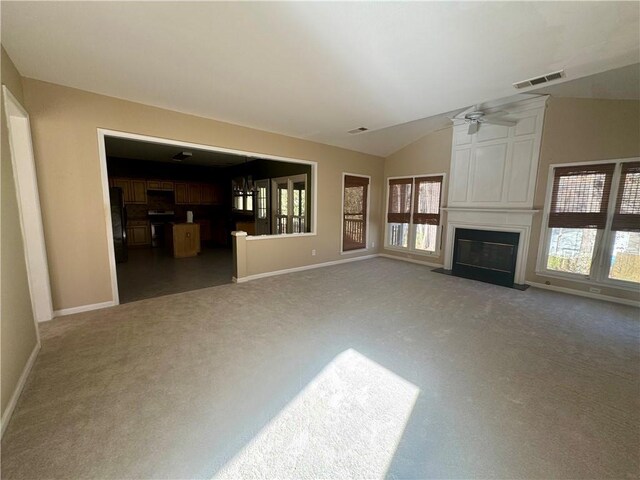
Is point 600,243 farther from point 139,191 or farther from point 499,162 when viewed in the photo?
point 139,191

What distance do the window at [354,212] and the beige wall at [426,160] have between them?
88 cm

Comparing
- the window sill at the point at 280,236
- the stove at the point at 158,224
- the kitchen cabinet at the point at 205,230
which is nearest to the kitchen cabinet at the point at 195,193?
the kitchen cabinet at the point at 205,230

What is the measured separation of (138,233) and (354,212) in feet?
21.6

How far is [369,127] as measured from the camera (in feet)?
14.6

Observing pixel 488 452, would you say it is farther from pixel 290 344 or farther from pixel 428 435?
pixel 290 344

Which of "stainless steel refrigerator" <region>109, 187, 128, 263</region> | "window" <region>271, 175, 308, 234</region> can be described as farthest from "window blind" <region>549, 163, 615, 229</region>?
"stainless steel refrigerator" <region>109, 187, 128, 263</region>

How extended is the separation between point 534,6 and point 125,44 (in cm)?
316

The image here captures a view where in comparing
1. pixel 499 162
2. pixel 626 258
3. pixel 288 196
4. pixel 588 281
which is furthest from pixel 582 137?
pixel 288 196

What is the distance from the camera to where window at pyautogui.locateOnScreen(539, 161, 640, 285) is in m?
3.67

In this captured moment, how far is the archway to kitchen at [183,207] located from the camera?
4.95 metres

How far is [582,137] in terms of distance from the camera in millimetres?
3945

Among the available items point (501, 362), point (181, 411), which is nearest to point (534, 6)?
point (501, 362)

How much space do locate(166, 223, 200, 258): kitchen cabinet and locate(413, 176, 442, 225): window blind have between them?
18.8 ft

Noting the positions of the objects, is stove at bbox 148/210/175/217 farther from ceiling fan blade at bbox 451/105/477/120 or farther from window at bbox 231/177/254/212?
ceiling fan blade at bbox 451/105/477/120
